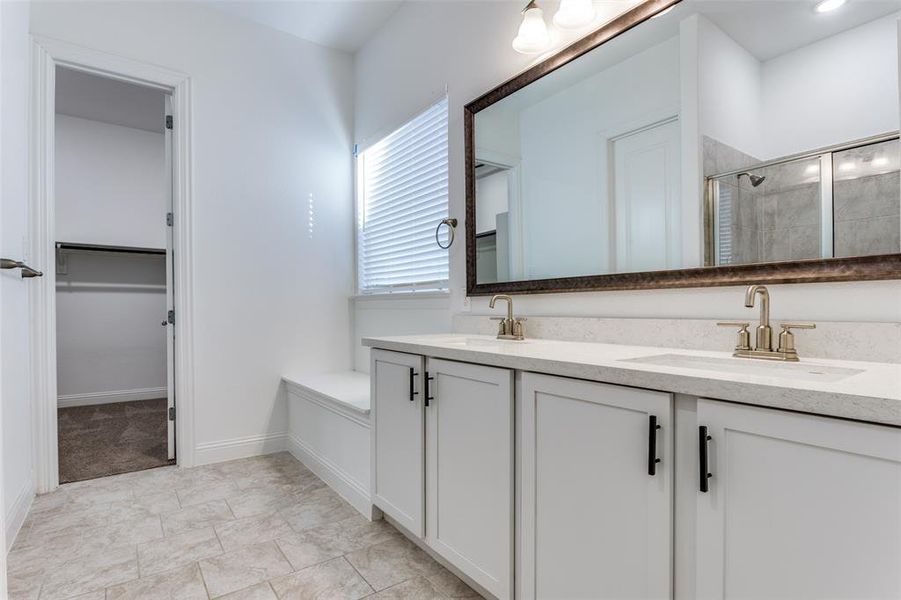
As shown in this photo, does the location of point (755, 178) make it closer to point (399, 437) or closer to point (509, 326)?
point (509, 326)

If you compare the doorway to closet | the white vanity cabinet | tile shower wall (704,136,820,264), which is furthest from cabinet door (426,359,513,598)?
the doorway to closet

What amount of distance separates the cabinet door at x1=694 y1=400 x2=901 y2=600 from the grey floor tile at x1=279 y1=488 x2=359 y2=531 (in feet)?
5.40

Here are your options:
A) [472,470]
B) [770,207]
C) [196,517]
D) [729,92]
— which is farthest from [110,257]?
[770,207]

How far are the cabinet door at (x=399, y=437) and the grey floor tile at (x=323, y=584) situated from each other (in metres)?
0.25

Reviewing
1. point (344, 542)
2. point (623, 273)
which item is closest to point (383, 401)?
point (344, 542)

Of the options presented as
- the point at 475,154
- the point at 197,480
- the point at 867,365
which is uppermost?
the point at 475,154

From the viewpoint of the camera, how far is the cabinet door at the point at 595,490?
0.97 m

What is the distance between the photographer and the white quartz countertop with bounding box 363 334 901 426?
725 millimetres

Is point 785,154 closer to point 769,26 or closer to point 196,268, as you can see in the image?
point 769,26

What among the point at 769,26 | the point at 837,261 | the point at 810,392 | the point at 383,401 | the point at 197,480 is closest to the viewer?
the point at 810,392

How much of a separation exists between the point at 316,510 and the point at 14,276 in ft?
5.48

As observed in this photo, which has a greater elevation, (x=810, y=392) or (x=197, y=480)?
(x=810, y=392)

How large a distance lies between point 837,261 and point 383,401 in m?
1.52

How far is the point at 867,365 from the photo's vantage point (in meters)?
1.05
